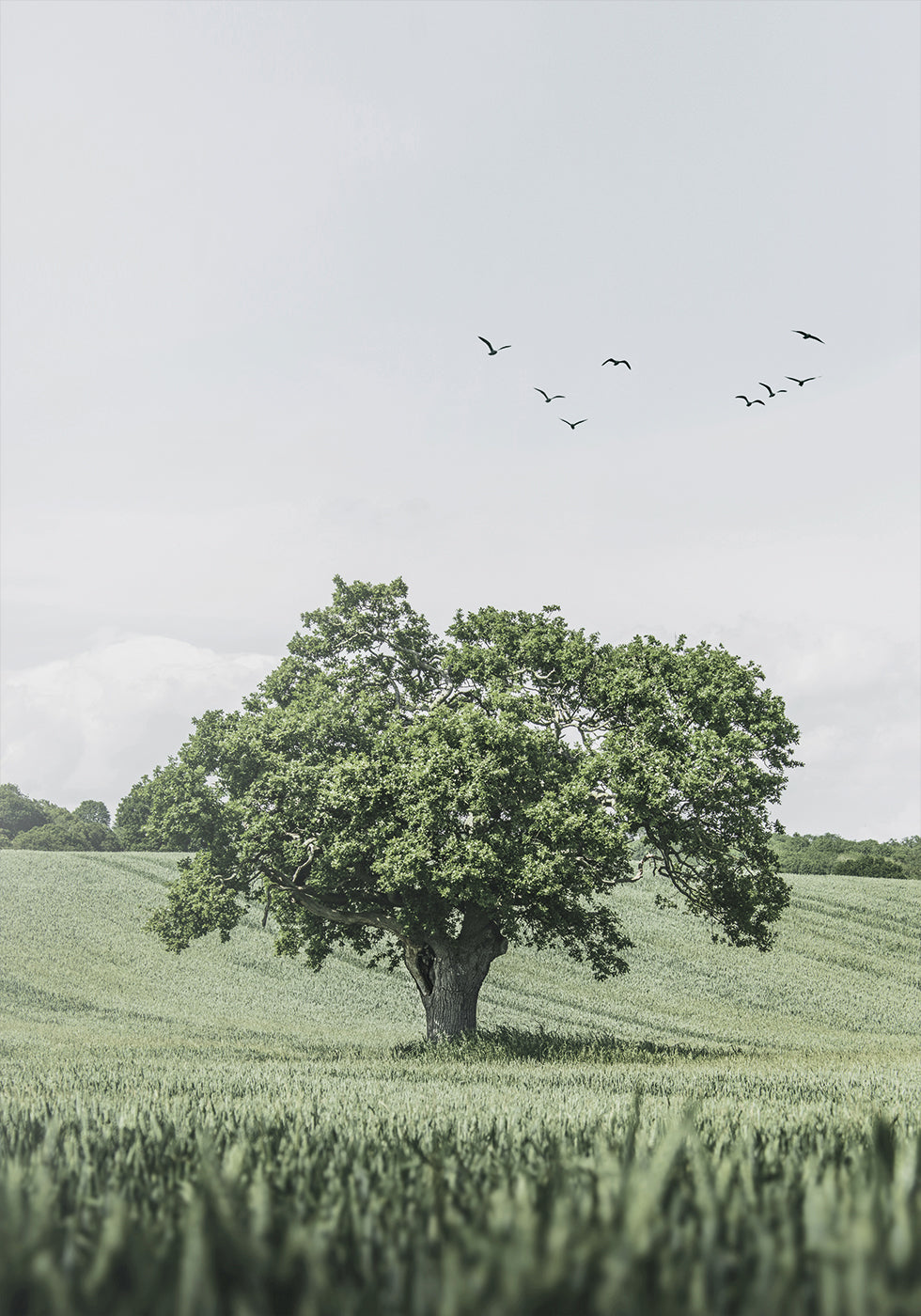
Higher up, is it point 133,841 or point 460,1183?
point 460,1183

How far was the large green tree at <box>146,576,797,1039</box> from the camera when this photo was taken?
2145cm

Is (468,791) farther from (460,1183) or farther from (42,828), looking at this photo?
(42,828)

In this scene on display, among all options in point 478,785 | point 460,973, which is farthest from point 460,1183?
point 460,973

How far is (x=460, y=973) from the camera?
80.5ft

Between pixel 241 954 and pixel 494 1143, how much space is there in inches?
1815

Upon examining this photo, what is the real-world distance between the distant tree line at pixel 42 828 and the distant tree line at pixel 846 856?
8666cm

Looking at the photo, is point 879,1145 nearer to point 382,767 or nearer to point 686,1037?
point 382,767

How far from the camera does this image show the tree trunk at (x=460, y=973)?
2414 cm

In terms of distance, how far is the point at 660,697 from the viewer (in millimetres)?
23344

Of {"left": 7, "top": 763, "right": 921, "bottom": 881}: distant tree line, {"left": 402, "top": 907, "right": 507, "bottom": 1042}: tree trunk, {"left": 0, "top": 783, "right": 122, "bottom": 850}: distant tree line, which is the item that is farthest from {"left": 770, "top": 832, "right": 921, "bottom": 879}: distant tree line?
{"left": 0, "top": 783, "right": 122, "bottom": 850}: distant tree line

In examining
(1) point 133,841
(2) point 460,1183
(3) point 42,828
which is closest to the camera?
(2) point 460,1183

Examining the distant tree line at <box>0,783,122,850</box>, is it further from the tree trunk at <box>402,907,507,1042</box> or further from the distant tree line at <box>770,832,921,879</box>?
the tree trunk at <box>402,907,507,1042</box>

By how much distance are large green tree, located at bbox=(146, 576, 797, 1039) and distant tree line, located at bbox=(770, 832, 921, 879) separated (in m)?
63.9

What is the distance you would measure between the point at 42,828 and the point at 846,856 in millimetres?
97564
